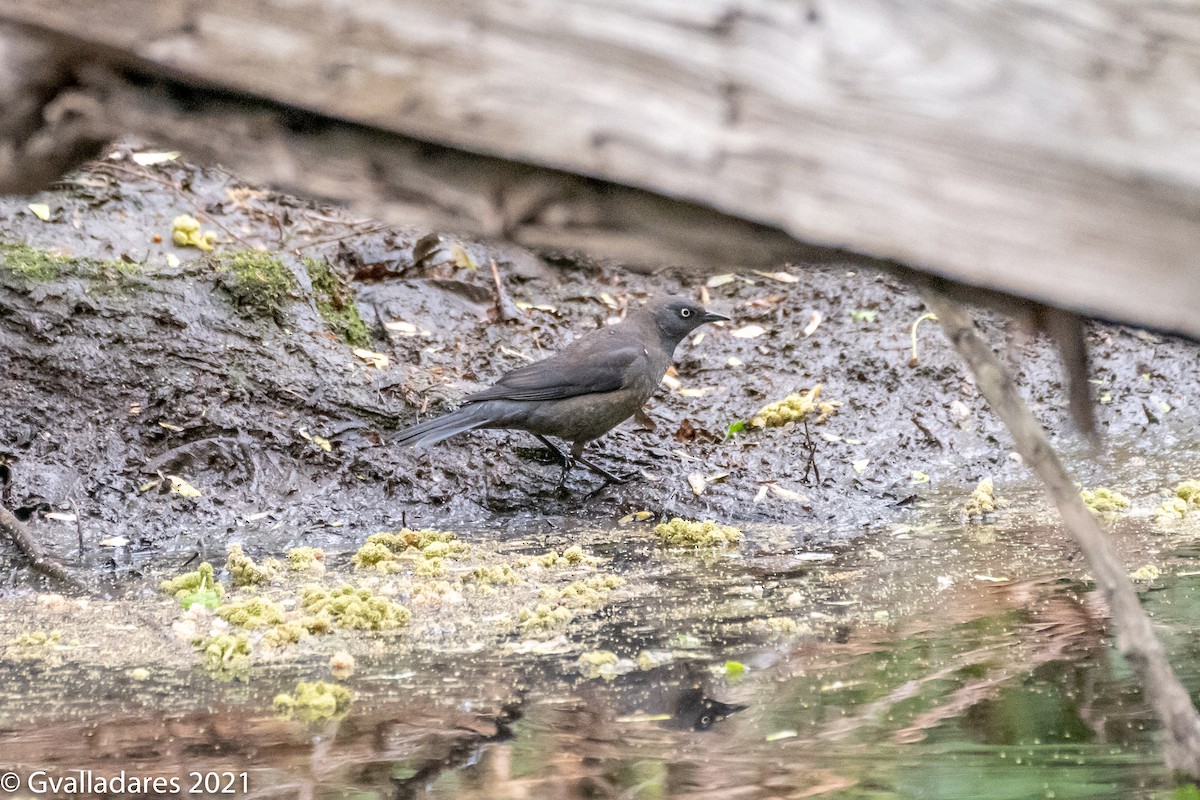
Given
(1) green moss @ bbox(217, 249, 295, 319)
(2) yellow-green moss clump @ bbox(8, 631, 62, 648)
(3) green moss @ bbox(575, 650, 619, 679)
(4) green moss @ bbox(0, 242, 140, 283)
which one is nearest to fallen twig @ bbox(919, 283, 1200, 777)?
(3) green moss @ bbox(575, 650, 619, 679)

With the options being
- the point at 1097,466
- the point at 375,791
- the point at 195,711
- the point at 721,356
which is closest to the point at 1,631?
the point at 195,711

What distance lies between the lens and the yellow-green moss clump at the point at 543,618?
4.13m

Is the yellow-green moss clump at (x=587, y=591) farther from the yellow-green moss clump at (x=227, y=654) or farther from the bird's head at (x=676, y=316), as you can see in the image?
the bird's head at (x=676, y=316)

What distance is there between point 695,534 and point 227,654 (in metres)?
2.29

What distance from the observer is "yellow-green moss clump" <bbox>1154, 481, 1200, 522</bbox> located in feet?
17.8

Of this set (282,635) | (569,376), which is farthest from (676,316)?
(282,635)

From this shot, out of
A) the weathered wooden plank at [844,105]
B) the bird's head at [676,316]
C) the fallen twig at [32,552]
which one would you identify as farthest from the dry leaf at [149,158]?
the weathered wooden plank at [844,105]

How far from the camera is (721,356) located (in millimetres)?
7680

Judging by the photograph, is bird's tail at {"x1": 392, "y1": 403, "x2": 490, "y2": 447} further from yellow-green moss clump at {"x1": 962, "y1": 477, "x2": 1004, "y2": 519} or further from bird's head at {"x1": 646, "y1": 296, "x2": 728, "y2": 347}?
yellow-green moss clump at {"x1": 962, "y1": 477, "x2": 1004, "y2": 519}

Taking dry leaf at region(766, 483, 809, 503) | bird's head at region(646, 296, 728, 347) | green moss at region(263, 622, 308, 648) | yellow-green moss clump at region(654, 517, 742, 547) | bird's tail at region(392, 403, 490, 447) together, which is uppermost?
bird's head at region(646, 296, 728, 347)

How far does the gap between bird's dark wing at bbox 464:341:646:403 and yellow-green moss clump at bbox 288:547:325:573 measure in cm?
132

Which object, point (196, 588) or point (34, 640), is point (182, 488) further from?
point (34, 640)

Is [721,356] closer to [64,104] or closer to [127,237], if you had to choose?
[127,237]

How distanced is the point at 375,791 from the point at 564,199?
4.99 ft
